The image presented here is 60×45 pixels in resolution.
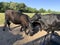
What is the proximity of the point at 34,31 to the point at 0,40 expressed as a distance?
1.93m

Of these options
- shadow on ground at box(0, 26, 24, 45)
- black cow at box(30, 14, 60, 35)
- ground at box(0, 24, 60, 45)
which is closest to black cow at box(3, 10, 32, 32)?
ground at box(0, 24, 60, 45)

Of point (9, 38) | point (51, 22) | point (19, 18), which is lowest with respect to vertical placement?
point (9, 38)

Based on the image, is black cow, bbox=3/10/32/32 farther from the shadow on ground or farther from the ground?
the shadow on ground

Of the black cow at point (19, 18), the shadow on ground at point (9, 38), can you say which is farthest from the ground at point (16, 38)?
the black cow at point (19, 18)

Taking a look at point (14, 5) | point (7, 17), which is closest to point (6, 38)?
point (7, 17)

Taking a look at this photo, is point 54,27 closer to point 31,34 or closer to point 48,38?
point 48,38

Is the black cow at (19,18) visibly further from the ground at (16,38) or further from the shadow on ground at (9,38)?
the shadow on ground at (9,38)

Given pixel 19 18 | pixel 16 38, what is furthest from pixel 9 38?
pixel 19 18

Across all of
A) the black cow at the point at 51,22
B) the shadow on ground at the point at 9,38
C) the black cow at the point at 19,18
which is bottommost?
the shadow on ground at the point at 9,38


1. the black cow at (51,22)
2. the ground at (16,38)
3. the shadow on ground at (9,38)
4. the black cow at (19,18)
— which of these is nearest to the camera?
the black cow at (51,22)

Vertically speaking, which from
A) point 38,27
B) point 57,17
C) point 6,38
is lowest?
point 6,38

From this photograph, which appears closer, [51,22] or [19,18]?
[51,22]

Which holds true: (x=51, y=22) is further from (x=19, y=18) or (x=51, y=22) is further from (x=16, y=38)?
(x=19, y=18)

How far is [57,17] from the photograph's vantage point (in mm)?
8211
